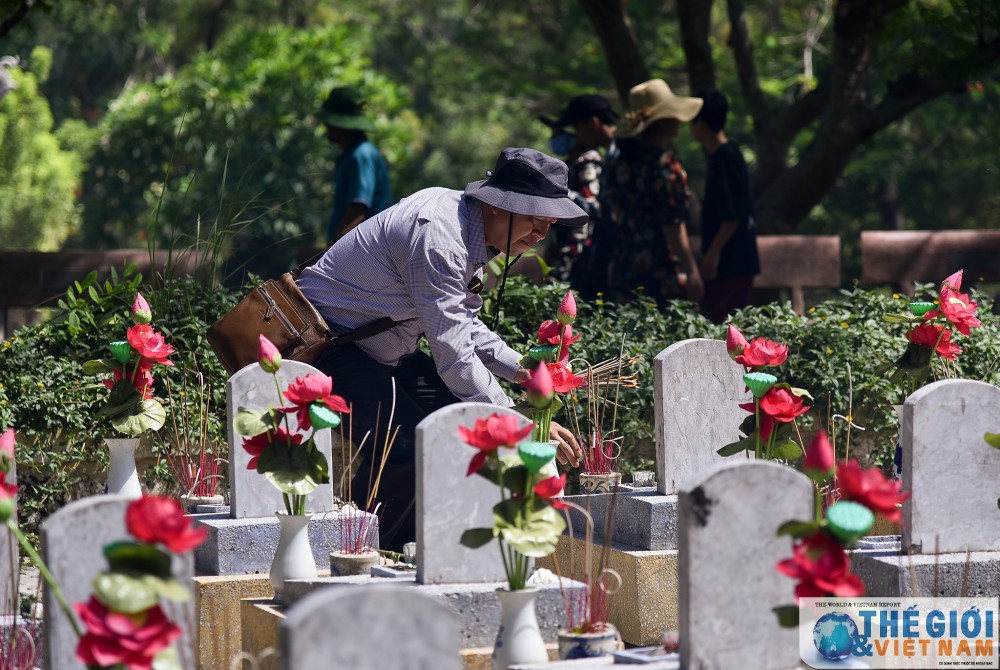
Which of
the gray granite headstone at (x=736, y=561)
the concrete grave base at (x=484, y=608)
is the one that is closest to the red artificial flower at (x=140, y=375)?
the concrete grave base at (x=484, y=608)

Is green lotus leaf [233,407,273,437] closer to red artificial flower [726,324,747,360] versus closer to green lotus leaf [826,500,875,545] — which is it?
red artificial flower [726,324,747,360]

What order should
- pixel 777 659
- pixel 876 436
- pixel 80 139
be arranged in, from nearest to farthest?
pixel 777 659
pixel 876 436
pixel 80 139

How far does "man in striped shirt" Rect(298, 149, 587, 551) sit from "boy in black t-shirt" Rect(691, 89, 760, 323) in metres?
2.64

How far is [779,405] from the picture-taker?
14.3 feet

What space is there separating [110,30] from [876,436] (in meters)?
23.0

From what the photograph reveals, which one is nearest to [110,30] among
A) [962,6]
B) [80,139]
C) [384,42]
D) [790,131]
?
[80,139]

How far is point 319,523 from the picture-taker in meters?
4.66

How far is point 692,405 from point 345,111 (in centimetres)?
361

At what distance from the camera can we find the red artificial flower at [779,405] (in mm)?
4348

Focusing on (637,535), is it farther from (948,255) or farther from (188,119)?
(188,119)

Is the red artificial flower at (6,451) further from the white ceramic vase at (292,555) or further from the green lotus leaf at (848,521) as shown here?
the green lotus leaf at (848,521)

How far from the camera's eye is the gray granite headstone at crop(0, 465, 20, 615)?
354cm

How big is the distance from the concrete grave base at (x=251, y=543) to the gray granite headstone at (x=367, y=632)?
6.93 feet

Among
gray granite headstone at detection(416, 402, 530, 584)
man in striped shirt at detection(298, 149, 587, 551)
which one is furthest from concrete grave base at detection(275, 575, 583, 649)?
man in striped shirt at detection(298, 149, 587, 551)
